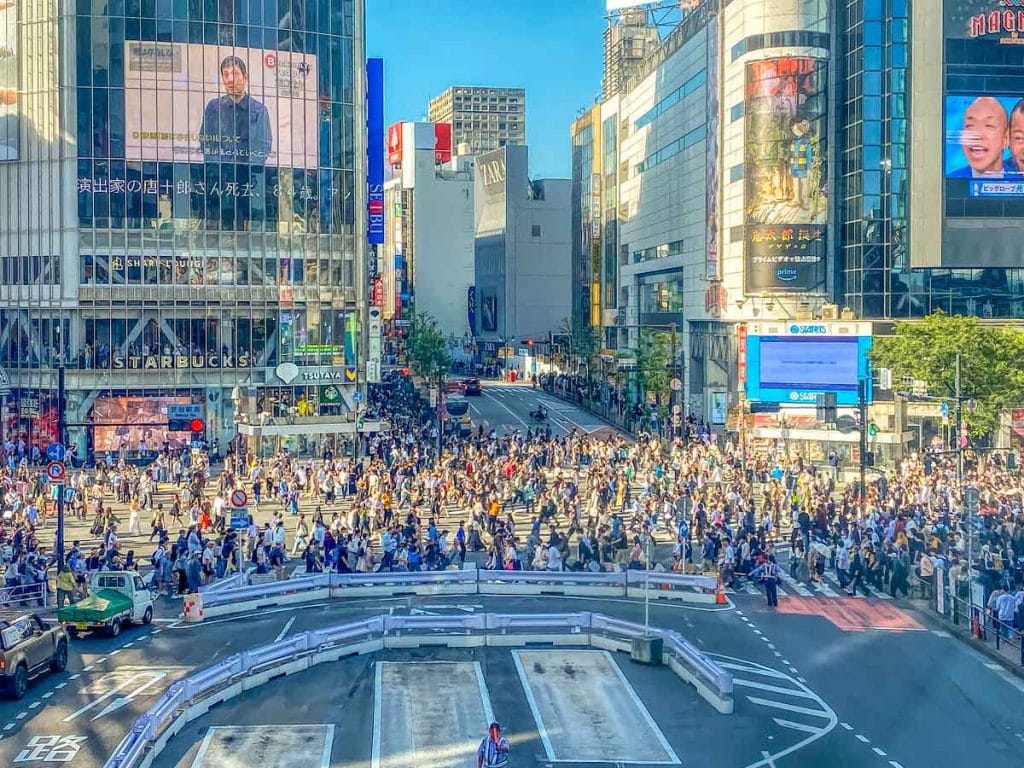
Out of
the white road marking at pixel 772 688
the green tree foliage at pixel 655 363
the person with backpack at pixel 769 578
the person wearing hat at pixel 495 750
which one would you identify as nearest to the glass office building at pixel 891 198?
the green tree foliage at pixel 655 363

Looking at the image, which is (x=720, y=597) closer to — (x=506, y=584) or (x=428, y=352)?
(x=506, y=584)

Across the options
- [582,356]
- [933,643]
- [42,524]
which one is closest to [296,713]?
[933,643]

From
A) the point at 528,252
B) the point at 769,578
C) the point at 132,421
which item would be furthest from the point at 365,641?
the point at 528,252

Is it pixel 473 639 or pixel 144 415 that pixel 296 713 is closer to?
pixel 473 639

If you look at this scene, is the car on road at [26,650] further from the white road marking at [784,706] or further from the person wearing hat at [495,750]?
the white road marking at [784,706]

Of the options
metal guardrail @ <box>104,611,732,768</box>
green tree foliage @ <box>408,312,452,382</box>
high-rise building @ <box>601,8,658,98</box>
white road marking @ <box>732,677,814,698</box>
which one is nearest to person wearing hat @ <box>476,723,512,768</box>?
metal guardrail @ <box>104,611,732,768</box>

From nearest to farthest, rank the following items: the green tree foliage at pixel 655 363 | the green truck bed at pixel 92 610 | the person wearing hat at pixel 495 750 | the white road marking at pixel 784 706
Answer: the person wearing hat at pixel 495 750, the white road marking at pixel 784 706, the green truck bed at pixel 92 610, the green tree foliage at pixel 655 363
